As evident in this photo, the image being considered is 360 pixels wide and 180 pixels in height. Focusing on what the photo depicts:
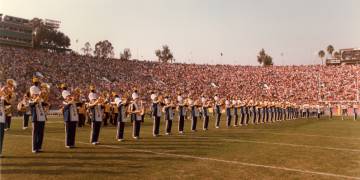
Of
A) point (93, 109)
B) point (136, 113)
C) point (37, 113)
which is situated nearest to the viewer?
point (37, 113)

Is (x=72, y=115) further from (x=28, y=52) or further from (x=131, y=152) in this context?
(x=28, y=52)

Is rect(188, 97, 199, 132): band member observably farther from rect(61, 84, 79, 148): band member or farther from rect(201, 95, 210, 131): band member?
rect(61, 84, 79, 148): band member

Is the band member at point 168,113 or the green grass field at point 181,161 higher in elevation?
the band member at point 168,113

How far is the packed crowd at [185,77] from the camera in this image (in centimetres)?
5388

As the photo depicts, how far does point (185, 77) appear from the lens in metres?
71.9

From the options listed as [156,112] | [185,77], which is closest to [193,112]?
[156,112]

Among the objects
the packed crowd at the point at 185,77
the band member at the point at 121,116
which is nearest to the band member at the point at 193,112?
the band member at the point at 121,116

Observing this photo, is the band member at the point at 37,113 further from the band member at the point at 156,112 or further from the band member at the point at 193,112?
the band member at the point at 193,112

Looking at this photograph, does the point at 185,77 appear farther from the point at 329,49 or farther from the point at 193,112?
the point at 329,49

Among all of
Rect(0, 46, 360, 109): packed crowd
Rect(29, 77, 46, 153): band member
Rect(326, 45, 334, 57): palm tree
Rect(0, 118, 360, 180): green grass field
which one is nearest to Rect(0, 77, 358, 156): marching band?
Rect(29, 77, 46, 153): band member

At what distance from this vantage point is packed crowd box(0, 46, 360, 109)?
53.9m

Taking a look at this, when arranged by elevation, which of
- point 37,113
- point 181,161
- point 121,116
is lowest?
point 181,161

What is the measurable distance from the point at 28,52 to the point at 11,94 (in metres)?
50.2

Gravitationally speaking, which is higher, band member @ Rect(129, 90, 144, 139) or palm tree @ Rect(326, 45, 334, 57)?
palm tree @ Rect(326, 45, 334, 57)
